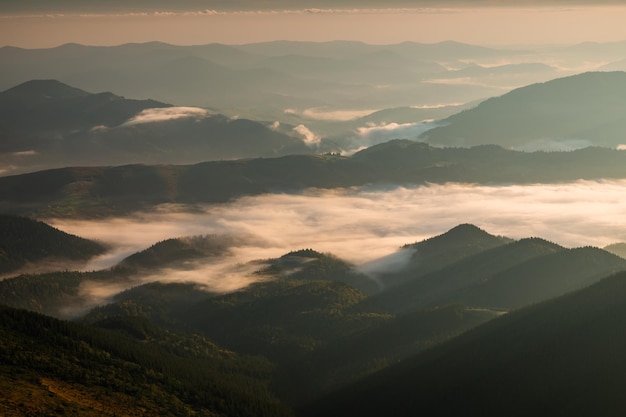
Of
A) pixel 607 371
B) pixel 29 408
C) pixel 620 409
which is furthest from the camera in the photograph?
pixel 607 371

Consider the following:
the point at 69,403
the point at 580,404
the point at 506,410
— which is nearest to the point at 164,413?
the point at 69,403

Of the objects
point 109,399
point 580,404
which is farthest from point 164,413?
point 580,404

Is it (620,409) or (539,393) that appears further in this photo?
(539,393)

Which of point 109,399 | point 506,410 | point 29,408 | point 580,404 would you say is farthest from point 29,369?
point 580,404

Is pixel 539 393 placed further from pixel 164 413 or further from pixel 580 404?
pixel 164 413

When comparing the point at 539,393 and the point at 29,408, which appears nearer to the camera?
the point at 29,408

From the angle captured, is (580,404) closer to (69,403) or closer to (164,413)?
(164,413)

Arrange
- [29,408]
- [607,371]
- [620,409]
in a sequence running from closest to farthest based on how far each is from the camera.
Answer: [29,408] < [620,409] < [607,371]

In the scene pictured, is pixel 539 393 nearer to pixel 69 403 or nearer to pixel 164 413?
pixel 164 413
